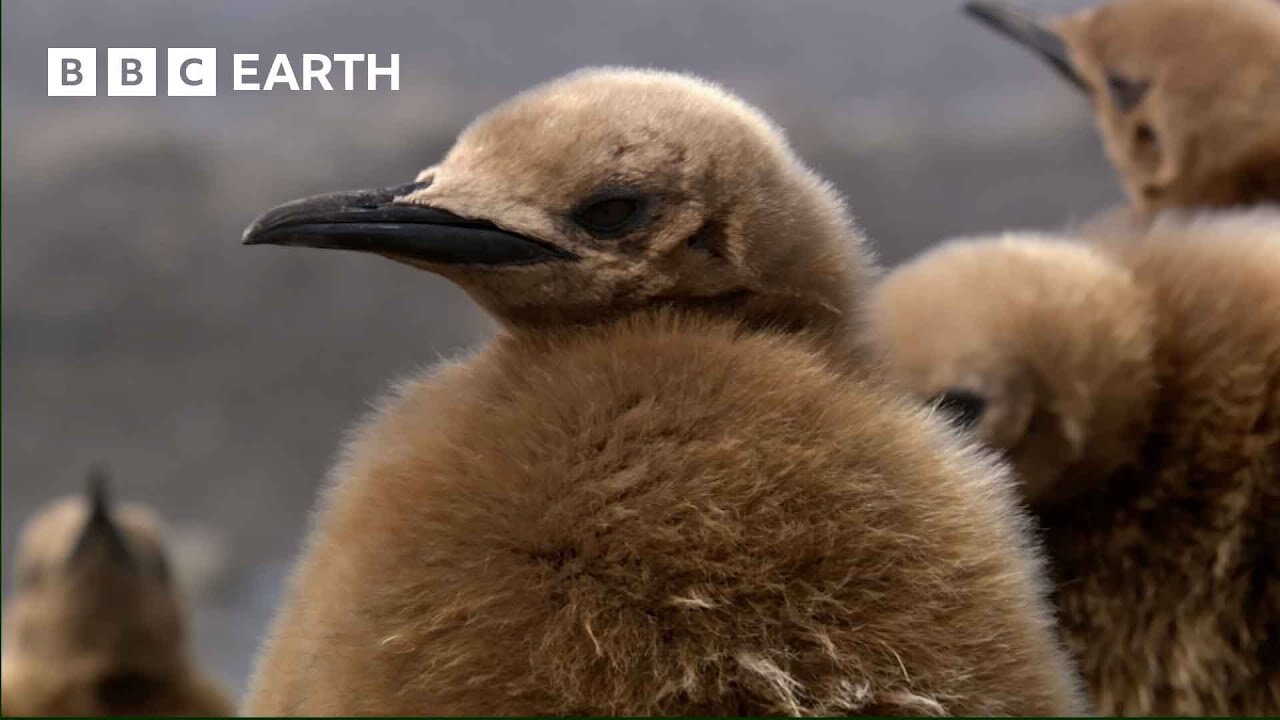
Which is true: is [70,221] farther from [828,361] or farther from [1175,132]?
[828,361]

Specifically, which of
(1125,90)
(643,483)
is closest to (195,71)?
(1125,90)

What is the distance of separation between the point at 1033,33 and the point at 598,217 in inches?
46.8

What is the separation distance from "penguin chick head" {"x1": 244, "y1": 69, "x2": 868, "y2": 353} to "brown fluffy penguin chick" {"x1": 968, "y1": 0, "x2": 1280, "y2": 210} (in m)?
0.95

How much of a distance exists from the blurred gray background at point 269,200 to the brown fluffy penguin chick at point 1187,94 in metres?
3.50

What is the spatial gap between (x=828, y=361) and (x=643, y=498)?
0.13m

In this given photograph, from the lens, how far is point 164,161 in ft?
22.7

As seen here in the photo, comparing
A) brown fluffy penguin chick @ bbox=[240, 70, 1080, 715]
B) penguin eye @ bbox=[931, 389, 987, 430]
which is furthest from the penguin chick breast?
penguin eye @ bbox=[931, 389, 987, 430]

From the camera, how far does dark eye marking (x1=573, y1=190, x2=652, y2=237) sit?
805mm

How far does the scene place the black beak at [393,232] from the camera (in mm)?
775

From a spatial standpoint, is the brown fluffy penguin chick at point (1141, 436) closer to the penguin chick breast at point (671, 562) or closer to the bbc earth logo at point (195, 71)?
the penguin chick breast at point (671, 562)

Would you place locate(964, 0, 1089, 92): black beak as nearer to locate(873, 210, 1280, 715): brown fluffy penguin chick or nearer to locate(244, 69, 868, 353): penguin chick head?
locate(873, 210, 1280, 715): brown fluffy penguin chick

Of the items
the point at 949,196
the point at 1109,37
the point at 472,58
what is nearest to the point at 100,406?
the point at 472,58

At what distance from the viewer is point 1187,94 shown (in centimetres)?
166

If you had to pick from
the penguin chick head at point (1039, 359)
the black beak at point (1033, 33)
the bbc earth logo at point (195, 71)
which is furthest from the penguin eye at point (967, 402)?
the black beak at point (1033, 33)
